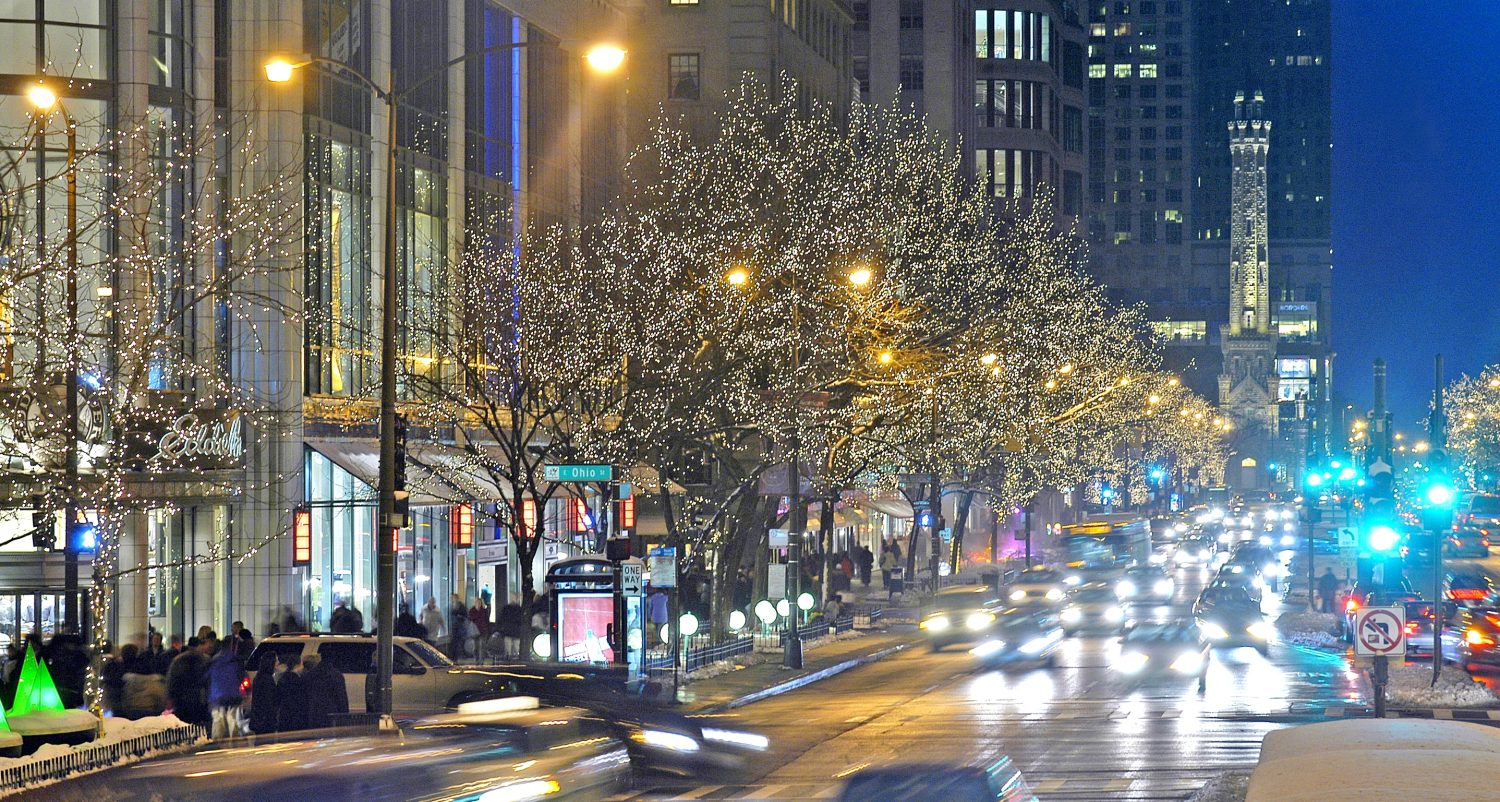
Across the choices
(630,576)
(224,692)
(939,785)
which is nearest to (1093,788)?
(939,785)

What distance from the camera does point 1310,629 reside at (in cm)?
4453

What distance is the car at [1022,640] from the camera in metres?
39.2

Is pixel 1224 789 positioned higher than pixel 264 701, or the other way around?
pixel 264 701

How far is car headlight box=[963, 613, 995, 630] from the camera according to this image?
151 feet

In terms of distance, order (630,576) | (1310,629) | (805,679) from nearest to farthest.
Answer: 1. (630,576)
2. (805,679)
3. (1310,629)

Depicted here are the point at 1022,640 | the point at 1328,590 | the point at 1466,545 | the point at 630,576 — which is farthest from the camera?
A: the point at 1466,545

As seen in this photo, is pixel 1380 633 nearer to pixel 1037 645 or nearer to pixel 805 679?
pixel 805 679

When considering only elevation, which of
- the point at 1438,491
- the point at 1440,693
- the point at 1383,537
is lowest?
the point at 1440,693

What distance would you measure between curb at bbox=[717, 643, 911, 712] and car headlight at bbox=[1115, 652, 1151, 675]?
5400 mm

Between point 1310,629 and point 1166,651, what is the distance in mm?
6676

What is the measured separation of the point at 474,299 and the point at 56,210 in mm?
9831

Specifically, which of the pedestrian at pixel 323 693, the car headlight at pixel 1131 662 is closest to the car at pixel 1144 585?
the car headlight at pixel 1131 662

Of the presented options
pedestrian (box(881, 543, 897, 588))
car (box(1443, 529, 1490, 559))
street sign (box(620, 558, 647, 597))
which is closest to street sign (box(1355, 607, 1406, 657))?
street sign (box(620, 558, 647, 597))

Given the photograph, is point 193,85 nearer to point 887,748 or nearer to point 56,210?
point 56,210
